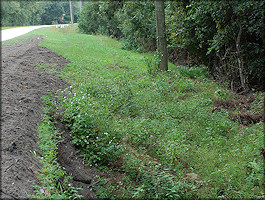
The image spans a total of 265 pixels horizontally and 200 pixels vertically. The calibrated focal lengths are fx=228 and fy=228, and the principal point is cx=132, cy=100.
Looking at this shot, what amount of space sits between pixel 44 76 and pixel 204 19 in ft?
20.4

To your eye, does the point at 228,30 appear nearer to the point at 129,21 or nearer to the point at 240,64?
the point at 240,64

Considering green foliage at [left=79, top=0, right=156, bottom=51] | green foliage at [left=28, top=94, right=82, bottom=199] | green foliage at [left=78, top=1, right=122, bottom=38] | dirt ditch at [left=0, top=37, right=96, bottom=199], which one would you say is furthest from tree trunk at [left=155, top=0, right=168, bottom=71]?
green foliage at [left=78, top=1, right=122, bottom=38]

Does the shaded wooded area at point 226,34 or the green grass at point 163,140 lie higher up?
the shaded wooded area at point 226,34

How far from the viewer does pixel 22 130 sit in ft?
11.8

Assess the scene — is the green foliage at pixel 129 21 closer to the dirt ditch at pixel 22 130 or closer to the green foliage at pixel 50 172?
the dirt ditch at pixel 22 130

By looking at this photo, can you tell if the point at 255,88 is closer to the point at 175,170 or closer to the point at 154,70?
the point at 154,70

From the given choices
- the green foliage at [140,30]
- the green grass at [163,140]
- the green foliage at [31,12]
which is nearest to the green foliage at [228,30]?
the green grass at [163,140]

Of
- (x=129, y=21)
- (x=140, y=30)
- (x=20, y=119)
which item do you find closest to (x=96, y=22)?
(x=129, y=21)

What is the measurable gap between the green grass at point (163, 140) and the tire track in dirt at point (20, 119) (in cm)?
68

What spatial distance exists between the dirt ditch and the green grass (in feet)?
1.44

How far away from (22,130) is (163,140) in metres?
2.63

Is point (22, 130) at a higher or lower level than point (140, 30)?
lower

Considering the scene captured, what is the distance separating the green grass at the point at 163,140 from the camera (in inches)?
137

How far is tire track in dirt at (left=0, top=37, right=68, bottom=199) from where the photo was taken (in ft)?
8.68
